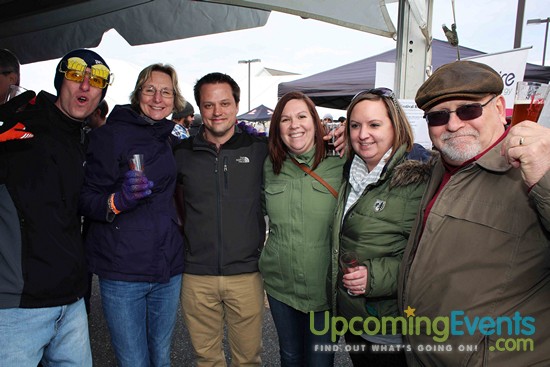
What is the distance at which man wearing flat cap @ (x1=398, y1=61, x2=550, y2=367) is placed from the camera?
1267mm

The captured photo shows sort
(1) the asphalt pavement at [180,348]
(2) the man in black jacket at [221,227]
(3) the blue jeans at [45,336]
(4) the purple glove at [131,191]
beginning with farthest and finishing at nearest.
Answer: (1) the asphalt pavement at [180,348] < (2) the man in black jacket at [221,227] < (4) the purple glove at [131,191] < (3) the blue jeans at [45,336]

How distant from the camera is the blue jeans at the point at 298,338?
2.27 meters

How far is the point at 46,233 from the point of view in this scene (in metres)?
1.72

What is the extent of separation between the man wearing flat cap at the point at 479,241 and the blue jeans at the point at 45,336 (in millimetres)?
1747

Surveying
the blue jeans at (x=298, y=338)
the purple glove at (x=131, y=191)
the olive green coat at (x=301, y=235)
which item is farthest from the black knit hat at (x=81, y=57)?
the blue jeans at (x=298, y=338)

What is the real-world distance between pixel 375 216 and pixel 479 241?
539mm

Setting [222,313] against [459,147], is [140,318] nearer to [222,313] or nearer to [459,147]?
[222,313]

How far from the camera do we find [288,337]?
2365 mm

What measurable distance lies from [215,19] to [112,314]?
2711mm

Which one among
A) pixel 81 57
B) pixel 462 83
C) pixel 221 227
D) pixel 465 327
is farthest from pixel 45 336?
pixel 462 83

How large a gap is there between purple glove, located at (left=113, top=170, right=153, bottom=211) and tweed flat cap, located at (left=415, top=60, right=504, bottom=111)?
1557 mm

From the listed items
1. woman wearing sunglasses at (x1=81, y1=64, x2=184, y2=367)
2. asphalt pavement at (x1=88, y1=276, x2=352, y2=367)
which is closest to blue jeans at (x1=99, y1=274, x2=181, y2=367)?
woman wearing sunglasses at (x1=81, y1=64, x2=184, y2=367)

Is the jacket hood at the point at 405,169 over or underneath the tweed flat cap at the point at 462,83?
underneath

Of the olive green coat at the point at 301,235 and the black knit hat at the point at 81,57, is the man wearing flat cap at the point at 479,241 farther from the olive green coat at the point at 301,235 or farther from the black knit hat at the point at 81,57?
the black knit hat at the point at 81,57
